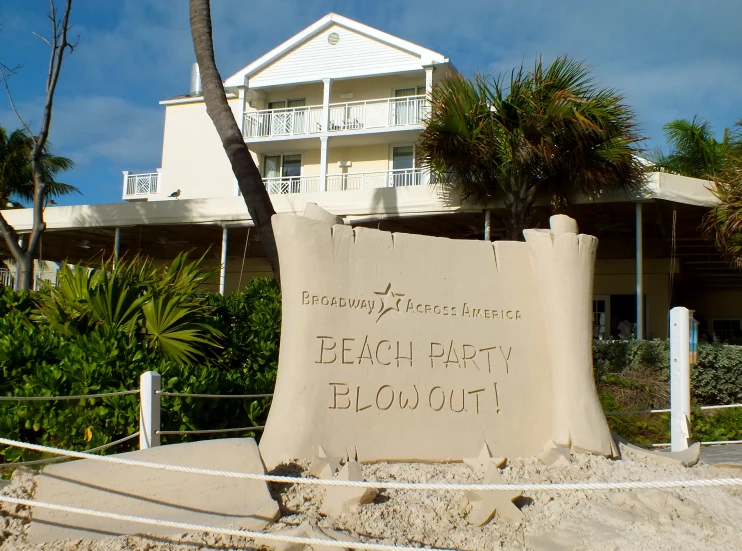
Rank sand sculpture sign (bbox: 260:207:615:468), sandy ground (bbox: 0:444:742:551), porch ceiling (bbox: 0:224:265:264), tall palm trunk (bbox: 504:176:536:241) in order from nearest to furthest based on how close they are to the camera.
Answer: sandy ground (bbox: 0:444:742:551) < sand sculpture sign (bbox: 260:207:615:468) < tall palm trunk (bbox: 504:176:536:241) < porch ceiling (bbox: 0:224:265:264)

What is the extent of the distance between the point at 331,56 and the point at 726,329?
15.4 meters

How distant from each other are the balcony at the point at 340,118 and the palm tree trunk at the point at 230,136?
1238 centimetres

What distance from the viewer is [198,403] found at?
600 centimetres

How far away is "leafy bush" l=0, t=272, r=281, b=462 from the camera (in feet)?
18.5

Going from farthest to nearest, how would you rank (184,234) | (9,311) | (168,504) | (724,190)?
(184,234)
(724,190)
(9,311)
(168,504)

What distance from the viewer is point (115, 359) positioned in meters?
5.98

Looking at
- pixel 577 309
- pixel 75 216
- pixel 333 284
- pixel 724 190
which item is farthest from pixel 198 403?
pixel 75 216

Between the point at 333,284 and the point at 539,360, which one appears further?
the point at 539,360

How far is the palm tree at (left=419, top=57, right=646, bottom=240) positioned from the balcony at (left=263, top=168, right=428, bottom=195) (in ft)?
29.8

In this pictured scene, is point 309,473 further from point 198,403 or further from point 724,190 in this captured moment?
point 724,190

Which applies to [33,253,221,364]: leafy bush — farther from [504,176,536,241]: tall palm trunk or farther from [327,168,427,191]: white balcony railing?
[327,168,427,191]: white balcony railing

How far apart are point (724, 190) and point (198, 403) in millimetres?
9818

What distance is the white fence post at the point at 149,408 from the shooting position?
5223mm

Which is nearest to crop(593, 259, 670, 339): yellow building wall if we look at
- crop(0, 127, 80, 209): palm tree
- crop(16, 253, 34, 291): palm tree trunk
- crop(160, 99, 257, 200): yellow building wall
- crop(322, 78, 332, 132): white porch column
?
crop(322, 78, 332, 132): white porch column
